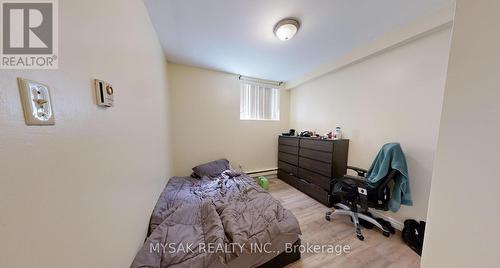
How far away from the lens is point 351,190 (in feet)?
5.87

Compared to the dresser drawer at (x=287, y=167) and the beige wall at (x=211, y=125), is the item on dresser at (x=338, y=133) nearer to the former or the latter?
the dresser drawer at (x=287, y=167)

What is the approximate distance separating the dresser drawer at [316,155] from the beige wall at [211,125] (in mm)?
977

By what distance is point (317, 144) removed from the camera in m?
2.46

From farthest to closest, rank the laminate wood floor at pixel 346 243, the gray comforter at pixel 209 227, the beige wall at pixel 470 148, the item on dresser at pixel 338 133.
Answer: the item on dresser at pixel 338 133
the laminate wood floor at pixel 346 243
the gray comforter at pixel 209 227
the beige wall at pixel 470 148

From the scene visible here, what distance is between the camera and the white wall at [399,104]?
1.55 metres

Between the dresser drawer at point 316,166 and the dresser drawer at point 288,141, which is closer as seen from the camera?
the dresser drawer at point 316,166

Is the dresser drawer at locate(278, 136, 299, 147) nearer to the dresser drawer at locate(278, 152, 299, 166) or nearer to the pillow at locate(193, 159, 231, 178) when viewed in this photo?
the dresser drawer at locate(278, 152, 299, 166)

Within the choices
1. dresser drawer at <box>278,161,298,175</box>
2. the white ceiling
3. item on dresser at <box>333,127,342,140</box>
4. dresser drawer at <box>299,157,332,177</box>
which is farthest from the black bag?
the white ceiling

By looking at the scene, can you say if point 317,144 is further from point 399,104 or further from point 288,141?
point 399,104

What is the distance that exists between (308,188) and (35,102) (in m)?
2.92

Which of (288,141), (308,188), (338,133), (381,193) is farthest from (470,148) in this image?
(288,141)

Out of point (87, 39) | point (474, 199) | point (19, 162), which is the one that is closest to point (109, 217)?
point (19, 162)

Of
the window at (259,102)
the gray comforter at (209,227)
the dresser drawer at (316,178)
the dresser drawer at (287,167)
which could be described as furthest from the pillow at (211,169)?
the dresser drawer at (316,178)

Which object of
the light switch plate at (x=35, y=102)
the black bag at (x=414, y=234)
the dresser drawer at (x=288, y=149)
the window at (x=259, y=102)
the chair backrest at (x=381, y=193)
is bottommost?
the black bag at (x=414, y=234)
